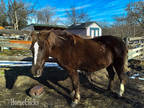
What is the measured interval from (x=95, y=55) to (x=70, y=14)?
46.7 m

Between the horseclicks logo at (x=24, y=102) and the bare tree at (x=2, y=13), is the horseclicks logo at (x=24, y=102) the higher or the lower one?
the lower one

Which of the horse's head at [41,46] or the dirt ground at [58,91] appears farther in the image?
the dirt ground at [58,91]

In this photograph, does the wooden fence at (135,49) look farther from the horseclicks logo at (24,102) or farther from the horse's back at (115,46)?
the horseclicks logo at (24,102)

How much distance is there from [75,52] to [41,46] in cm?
81

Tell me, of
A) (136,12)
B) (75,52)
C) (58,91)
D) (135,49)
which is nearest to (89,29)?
(136,12)

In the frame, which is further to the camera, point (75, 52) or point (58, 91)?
point (58, 91)

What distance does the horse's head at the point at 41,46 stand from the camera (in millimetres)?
2281

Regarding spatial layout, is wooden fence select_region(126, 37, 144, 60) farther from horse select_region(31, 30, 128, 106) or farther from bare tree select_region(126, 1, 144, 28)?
bare tree select_region(126, 1, 144, 28)

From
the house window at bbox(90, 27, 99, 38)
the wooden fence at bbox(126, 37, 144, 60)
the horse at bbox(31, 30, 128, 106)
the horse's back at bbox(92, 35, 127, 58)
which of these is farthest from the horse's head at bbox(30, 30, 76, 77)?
the house window at bbox(90, 27, 99, 38)

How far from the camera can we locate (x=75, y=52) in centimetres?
269

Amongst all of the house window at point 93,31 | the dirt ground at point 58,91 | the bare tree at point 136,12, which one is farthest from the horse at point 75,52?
the house window at point 93,31

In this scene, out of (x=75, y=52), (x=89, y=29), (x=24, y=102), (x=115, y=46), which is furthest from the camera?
(x=89, y=29)

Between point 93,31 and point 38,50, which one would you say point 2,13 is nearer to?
point 93,31

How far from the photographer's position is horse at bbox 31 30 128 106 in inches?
91.9
